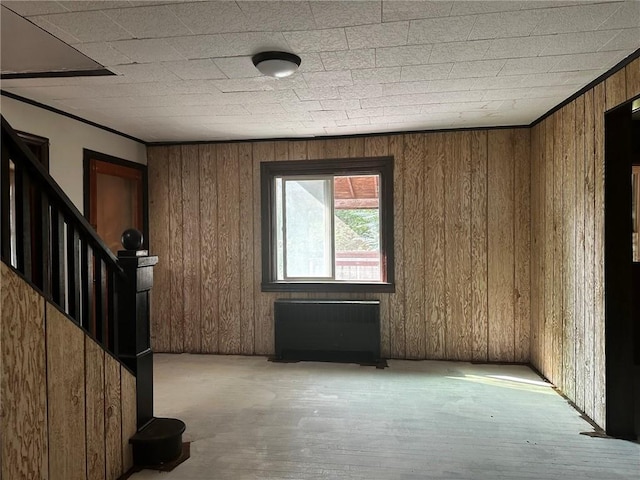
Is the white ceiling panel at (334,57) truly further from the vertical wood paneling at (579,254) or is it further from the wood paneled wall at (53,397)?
the wood paneled wall at (53,397)

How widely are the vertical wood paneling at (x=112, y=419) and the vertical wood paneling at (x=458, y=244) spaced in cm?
310

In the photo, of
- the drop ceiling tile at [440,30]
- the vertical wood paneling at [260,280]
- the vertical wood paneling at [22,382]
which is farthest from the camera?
the vertical wood paneling at [260,280]

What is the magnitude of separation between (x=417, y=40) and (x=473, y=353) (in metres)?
3.16

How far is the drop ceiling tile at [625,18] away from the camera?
70.6 inches

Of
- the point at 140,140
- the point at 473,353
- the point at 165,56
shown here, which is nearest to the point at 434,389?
the point at 473,353

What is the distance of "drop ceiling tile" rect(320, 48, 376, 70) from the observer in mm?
2252

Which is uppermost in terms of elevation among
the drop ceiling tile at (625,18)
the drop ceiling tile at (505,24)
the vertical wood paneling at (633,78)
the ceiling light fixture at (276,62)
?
the drop ceiling tile at (505,24)

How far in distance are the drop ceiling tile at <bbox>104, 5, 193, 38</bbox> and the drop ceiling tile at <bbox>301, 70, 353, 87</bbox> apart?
85 centimetres

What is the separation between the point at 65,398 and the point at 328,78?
2.33 m

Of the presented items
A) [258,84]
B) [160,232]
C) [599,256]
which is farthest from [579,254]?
[160,232]

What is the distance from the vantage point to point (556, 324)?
11.0 feet

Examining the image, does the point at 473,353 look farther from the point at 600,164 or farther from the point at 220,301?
the point at 220,301

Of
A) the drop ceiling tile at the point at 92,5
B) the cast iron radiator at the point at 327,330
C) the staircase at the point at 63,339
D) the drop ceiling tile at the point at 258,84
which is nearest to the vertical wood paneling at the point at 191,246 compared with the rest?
the cast iron radiator at the point at 327,330

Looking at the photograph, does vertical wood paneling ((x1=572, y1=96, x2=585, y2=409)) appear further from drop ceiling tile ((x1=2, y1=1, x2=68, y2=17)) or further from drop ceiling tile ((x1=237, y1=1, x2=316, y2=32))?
drop ceiling tile ((x1=2, y1=1, x2=68, y2=17))
